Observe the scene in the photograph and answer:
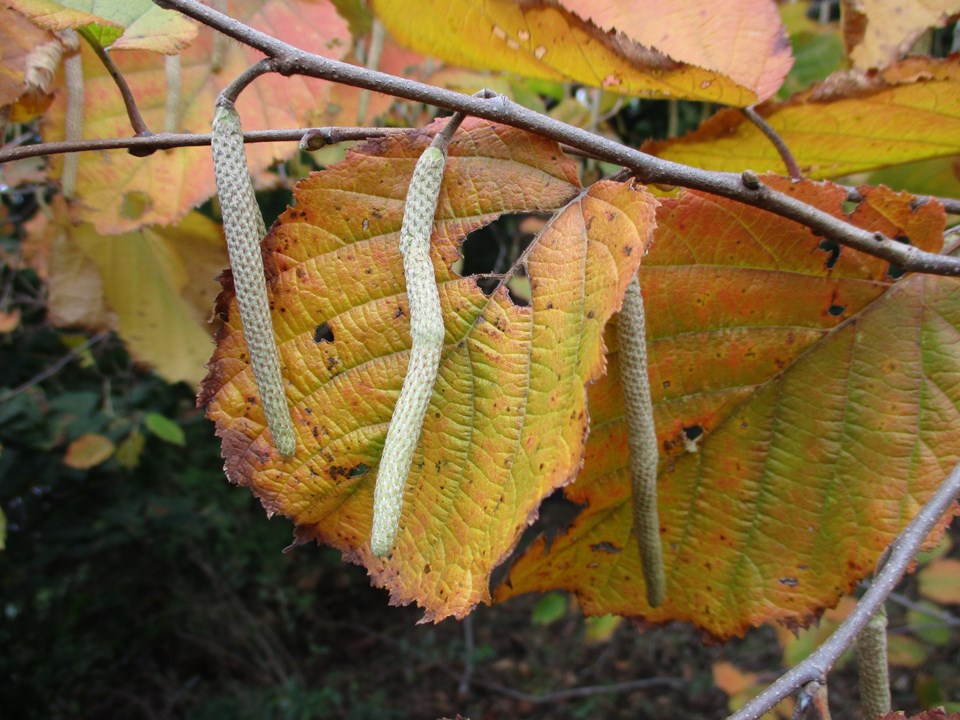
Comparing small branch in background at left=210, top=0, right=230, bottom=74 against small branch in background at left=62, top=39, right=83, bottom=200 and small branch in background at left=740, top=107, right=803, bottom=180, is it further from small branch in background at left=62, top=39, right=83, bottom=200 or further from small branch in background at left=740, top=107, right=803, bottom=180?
small branch in background at left=740, top=107, right=803, bottom=180

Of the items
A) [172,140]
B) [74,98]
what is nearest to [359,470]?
[172,140]

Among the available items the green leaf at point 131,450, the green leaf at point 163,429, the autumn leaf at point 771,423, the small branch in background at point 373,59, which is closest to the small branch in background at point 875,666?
the autumn leaf at point 771,423

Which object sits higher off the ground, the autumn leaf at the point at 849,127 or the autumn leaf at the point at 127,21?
the autumn leaf at the point at 127,21

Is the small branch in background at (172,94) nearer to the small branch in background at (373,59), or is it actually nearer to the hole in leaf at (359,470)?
the small branch in background at (373,59)

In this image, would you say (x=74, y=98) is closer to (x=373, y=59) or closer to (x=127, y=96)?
(x=127, y=96)

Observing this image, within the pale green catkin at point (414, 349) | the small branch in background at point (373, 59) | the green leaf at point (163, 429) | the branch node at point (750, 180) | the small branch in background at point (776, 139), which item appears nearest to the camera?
the pale green catkin at point (414, 349)
